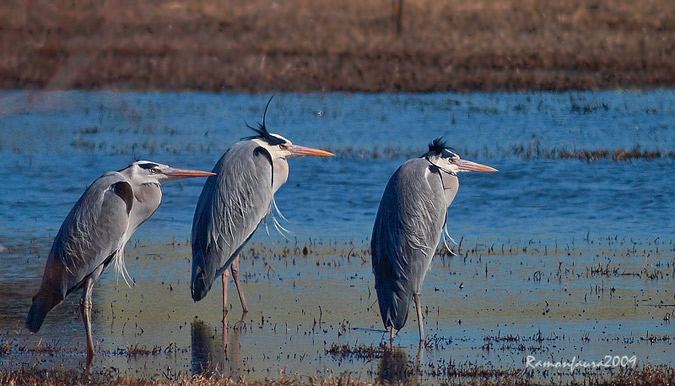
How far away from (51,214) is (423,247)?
23.3ft

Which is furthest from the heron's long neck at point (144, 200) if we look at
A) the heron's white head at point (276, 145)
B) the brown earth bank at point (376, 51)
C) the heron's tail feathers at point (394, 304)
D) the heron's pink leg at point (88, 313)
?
the brown earth bank at point (376, 51)

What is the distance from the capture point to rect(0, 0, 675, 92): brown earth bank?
1046 inches

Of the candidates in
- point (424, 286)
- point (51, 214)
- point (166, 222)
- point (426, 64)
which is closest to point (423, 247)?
point (424, 286)

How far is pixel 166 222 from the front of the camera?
13500 mm

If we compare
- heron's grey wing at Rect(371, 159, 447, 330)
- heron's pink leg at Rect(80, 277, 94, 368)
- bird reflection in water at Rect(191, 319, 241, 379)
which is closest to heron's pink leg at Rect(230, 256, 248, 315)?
bird reflection in water at Rect(191, 319, 241, 379)

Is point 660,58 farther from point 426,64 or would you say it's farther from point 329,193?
point 329,193

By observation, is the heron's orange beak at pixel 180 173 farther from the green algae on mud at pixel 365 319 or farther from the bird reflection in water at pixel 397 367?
the bird reflection in water at pixel 397 367

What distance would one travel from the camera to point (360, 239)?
12125 millimetres

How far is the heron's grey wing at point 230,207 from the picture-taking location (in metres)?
8.96

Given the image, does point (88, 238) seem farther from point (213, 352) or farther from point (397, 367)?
point (397, 367)

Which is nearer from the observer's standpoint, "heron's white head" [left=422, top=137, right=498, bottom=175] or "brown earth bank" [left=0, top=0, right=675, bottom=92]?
"heron's white head" [left=422, top=137, right=498, bottom=175]

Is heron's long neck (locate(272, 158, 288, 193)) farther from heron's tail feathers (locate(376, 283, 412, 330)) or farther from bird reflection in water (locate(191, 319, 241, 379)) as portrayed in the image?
heron's tail feathers (locate(376, 283, 412, 330))

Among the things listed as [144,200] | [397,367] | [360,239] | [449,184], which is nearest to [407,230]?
[449,184]

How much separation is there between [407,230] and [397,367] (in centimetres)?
162
